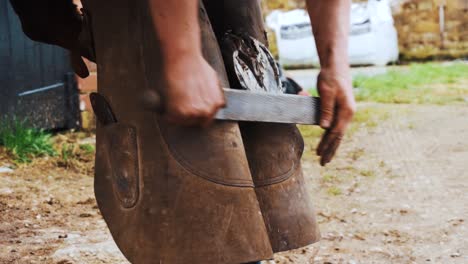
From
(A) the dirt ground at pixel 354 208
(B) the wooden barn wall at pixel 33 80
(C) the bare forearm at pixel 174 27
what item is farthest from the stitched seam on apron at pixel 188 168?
(B) the wooden barn wall at pixel 33 80

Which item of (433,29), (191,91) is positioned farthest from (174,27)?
Result: (433,29)

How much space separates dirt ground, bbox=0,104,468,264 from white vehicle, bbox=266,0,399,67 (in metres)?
4.91

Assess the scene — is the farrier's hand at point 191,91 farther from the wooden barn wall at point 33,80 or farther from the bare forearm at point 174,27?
the wooden barn wall at point 33,80

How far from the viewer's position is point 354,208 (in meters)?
2.86

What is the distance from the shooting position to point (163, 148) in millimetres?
1187

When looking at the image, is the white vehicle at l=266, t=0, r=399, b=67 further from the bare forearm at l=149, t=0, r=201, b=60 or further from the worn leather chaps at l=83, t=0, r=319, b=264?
the bare forearm at l=149, t=0, r=201, b=60

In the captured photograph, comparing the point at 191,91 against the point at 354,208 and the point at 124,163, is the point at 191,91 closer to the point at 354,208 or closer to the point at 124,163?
the point at 124,163

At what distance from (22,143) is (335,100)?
8.81 feet

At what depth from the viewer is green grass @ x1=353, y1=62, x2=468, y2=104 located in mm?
5874

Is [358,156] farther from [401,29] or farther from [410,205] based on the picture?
[401,29]

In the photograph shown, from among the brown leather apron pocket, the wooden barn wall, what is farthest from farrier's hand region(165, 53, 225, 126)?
the wooden barn wall

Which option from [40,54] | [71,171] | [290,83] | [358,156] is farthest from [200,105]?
[290,83]

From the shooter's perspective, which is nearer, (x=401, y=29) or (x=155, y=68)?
(x=155, y=68)

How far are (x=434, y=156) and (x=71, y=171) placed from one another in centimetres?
177
